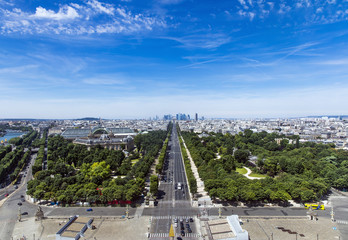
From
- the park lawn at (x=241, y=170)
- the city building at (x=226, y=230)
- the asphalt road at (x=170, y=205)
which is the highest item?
the city building at (x=226, y=230)

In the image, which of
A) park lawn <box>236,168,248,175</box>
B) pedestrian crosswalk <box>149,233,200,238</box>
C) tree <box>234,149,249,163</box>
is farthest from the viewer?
tree <box>234,149,249,163</box>

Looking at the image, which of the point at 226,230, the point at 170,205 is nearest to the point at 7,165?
the point at 170,205

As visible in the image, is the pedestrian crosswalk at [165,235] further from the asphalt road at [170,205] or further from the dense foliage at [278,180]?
the dense foliage at [278,180]

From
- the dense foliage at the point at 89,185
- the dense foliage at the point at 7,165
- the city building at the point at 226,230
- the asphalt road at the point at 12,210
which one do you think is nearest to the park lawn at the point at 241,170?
the dense foliage at the point at 89,185

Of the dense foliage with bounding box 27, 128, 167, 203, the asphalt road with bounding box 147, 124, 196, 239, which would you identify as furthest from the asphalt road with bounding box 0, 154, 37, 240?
the asphalt road with bounding box 147, 124, 196, 239

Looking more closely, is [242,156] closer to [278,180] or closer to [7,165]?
[278,180]

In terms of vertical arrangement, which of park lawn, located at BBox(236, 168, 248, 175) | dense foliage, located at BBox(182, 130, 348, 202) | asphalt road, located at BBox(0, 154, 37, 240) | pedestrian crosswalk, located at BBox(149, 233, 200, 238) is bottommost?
asphalt road, located at BBox(0, 154, 37, 240)

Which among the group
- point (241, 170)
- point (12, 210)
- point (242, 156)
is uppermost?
point (242, 156)

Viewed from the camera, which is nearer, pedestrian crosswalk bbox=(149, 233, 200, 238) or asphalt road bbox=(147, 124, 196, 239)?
pedestrian crosswalk bbox=(149, 233, 200, 238)

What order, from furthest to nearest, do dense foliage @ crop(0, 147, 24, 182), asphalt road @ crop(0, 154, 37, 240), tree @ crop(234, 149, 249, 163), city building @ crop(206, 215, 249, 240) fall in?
tree @ crop(234, 149, 249, 163)
dense foliage @ crop(0, 147, 24, 182)
asphalt road @ crop(0, 154, 37, 240)
city building @ crop(206, 215, 249, 240)

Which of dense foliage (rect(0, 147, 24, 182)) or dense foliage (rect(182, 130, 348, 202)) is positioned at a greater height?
dense foliage (rect(182, 130, 348, 202))

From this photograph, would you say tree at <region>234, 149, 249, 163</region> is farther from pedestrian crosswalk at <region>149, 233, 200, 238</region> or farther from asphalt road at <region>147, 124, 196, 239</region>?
pedestrian crosswalk at <region>149, 233, 200, 238</region>

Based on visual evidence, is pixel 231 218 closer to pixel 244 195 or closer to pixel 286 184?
pixel 244 195
